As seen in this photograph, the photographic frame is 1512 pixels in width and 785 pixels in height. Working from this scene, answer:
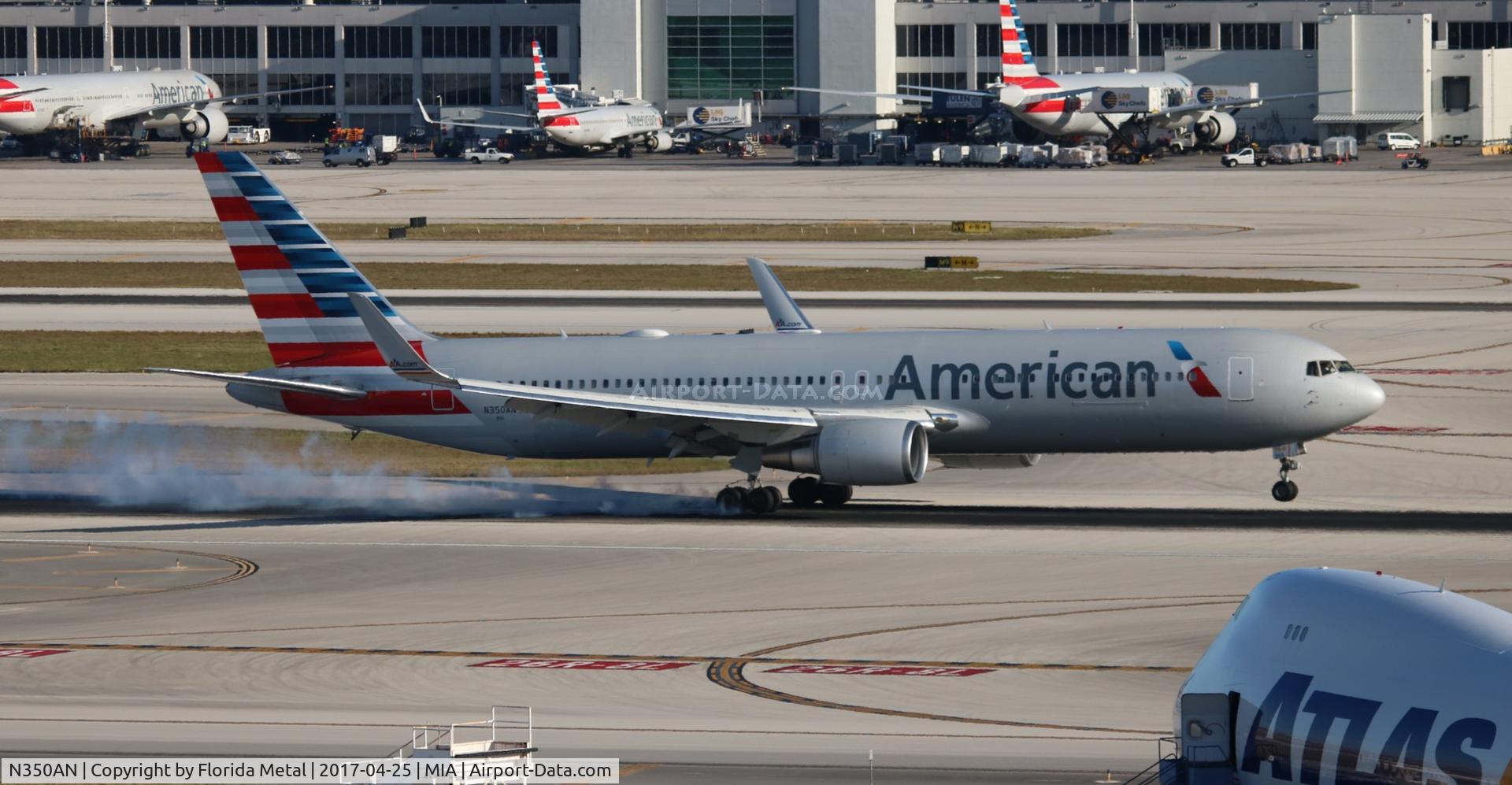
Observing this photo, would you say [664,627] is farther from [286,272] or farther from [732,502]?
[286,272]

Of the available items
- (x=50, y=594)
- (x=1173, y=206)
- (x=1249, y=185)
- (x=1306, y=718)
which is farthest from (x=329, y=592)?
(x=1249, y=185)

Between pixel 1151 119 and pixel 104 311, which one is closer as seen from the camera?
pixel 104 311

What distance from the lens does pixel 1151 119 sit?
199 m

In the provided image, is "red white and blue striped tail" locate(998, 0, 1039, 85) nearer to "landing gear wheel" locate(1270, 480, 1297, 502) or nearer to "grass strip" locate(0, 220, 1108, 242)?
"grass strip" locate(0, 220, 1108, 242)

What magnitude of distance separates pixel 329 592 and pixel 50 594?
595 centimetres

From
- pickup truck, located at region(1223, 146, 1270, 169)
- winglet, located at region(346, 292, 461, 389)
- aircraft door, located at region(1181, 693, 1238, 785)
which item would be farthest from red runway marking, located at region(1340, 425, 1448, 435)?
pickup truck, located at region(1223, 146, 1270, 169)

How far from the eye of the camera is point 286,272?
55250mm

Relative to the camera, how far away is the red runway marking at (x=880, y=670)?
3462 cm

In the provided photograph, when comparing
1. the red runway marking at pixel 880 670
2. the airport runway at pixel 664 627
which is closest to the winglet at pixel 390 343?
the airport runway at pixel 664 627

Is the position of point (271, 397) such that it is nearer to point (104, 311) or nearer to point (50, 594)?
point (50, 594)

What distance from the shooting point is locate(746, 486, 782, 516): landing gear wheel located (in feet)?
171

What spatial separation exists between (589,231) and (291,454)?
73810 mm

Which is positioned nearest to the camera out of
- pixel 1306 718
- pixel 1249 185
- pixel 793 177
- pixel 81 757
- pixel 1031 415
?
pixel 1306 718

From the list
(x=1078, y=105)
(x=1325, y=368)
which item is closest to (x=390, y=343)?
(x=1325, y=368)
